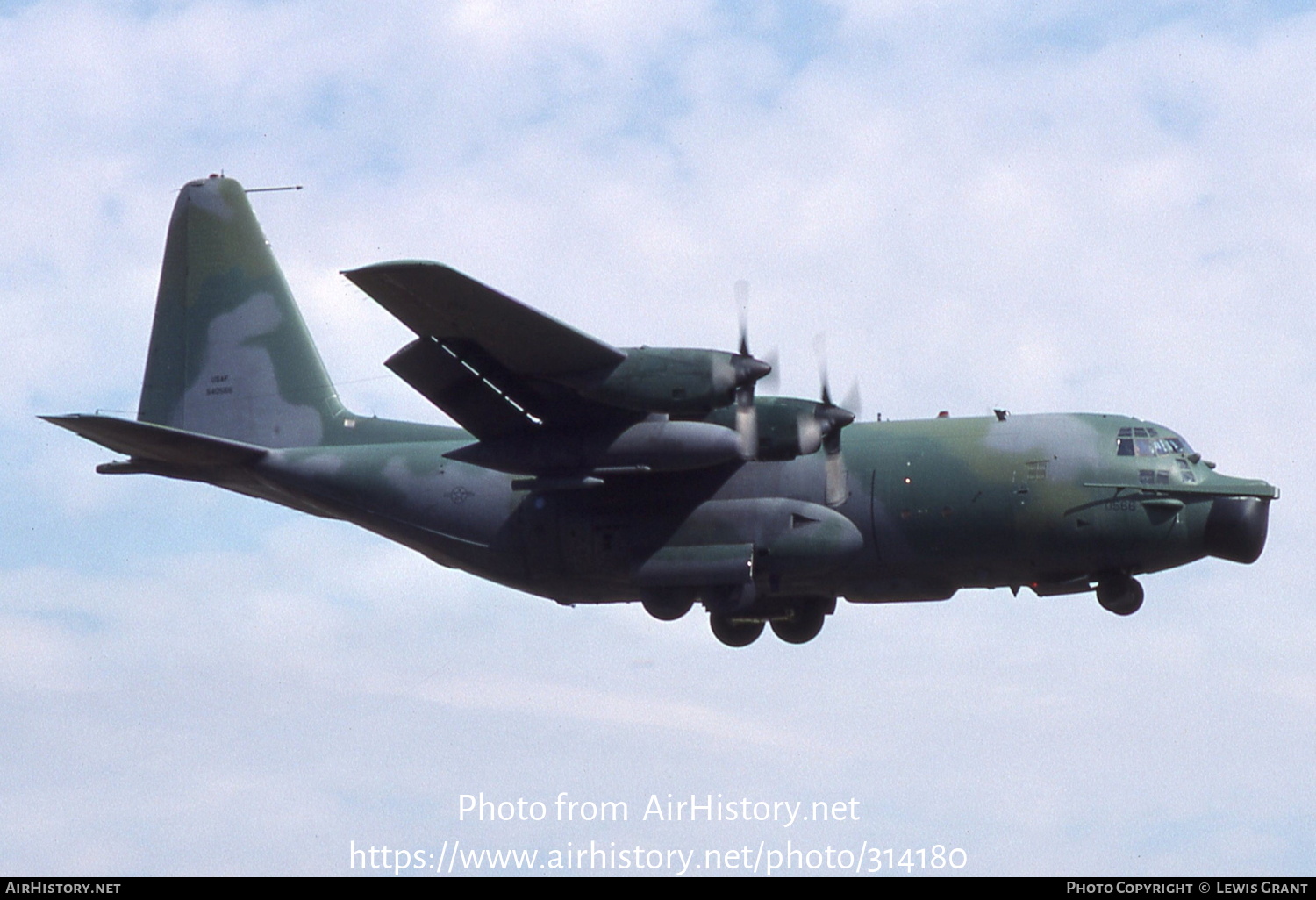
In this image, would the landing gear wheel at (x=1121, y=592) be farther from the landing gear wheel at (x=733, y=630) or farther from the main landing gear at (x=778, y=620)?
the landing gear wheel at (x=733, y=630)

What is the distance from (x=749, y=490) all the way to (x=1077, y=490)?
4.39 m

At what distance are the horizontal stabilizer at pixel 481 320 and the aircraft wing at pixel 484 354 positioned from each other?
0.04ft

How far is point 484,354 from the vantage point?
2091 cm

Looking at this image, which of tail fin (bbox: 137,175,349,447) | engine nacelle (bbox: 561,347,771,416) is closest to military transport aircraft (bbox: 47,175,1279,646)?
engine nacelle (bbox: 561,347,771,416)

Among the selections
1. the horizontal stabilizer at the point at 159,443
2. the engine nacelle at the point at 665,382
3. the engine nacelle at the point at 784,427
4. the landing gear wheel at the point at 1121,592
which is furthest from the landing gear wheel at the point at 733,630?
the horizontal stabilizer at the point at 159,443

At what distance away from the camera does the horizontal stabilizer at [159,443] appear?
21859 mm

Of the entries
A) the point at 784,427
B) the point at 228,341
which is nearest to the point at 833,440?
the point at 784,427

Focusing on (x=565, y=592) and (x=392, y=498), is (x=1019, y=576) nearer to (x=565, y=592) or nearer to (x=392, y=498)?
(x=565, y=592)

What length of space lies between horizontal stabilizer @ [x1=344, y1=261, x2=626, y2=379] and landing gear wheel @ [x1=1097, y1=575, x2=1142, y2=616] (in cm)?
734

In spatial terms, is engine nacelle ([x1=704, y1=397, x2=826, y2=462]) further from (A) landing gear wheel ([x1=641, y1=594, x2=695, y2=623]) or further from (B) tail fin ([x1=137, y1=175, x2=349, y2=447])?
(B) tail fin ([x1=137, y1=175, x2=349, y2=447])

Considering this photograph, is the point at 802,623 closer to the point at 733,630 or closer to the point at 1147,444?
the point at 733,630

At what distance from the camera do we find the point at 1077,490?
2094 cm

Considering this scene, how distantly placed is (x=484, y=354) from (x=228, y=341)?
297 inches
